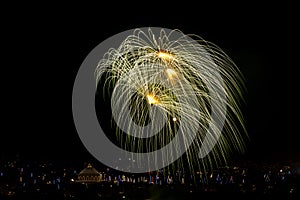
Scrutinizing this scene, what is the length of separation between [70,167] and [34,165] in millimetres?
4130

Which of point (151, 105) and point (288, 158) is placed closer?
point (151, 105)

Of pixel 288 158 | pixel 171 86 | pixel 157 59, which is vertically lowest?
pixel 288 158

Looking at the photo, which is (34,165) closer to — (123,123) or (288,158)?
(288,158)

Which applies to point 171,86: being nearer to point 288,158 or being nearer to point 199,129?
point 199,129

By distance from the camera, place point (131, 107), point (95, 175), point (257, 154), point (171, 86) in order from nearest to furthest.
A: 1. point (171, 86)
2. point (131, 107)
3. point (257, 154)
4. point (95, 175)

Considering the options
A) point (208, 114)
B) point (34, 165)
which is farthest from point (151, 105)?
point (34, 165)

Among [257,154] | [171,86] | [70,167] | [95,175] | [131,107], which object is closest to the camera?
[171,86]

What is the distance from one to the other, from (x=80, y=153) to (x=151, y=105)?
24.4m

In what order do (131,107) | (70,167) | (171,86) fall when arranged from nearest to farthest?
(171,86)
(131,107)
(70,167)

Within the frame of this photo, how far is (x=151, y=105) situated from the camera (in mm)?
12469

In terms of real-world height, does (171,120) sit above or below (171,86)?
below

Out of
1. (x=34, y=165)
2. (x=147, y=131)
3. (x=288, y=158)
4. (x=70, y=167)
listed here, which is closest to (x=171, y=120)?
(x=147, y=131)

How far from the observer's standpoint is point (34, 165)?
43531mm

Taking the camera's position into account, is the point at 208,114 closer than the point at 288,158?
Yes
